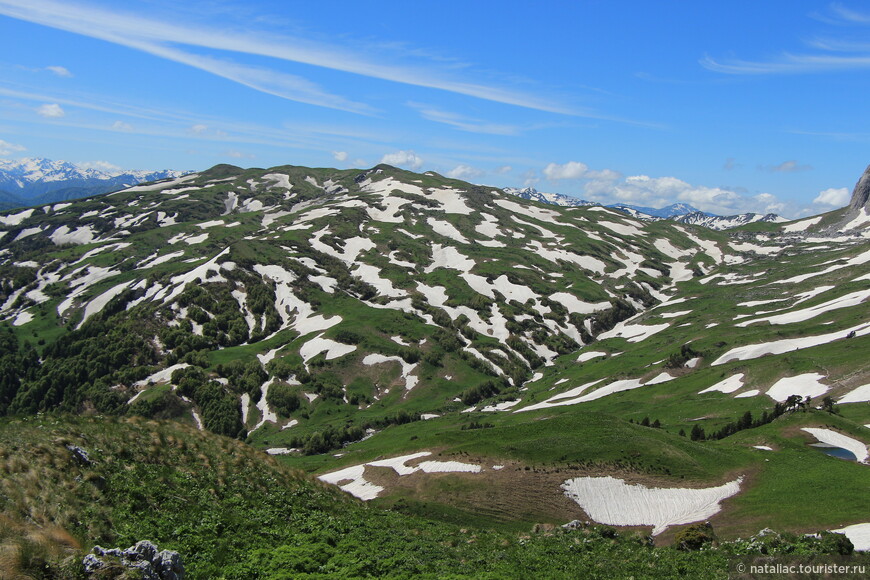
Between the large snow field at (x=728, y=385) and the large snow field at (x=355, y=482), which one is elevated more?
the large snow field at (x=728, y=385)

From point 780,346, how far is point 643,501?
9243 cm

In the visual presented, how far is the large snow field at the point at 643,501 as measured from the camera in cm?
5331

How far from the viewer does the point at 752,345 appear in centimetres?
12888

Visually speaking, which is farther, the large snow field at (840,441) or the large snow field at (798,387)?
the large snow field at (798,387)

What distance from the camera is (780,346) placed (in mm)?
124938

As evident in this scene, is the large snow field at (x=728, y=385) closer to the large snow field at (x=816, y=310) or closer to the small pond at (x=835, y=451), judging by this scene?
the small pond at (x=835, y=451)

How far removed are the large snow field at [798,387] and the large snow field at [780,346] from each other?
2315cm

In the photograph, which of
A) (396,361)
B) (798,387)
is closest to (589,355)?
(396,361)

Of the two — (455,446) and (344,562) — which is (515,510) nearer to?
(455,446)

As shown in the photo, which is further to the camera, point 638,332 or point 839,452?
point 638,332

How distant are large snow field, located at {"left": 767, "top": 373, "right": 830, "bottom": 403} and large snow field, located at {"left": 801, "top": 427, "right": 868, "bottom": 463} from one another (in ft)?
81.9

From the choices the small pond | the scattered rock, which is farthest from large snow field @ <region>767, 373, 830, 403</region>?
the scattered rock

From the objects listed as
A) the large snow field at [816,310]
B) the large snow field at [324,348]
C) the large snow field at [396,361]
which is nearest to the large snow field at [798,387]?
the large snow field at [816,310]

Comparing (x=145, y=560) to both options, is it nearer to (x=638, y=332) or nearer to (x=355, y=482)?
(x=355, y=482)
